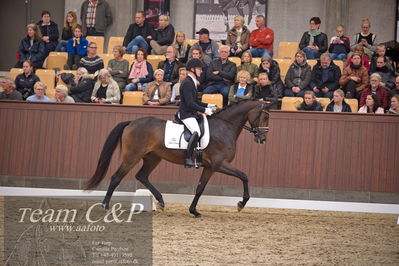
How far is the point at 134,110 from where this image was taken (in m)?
11.5

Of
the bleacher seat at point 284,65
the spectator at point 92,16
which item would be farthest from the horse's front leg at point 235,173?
the spectator at point 92,16

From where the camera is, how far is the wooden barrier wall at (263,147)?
10.9m

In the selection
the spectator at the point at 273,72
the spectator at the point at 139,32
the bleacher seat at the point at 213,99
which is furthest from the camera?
the spectator at the point at 139,32

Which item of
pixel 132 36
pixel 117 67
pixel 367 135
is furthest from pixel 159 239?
pixel 132 36

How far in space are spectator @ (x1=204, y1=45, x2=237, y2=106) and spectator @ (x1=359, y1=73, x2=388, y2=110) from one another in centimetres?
240

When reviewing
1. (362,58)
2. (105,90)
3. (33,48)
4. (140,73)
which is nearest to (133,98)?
(105,90)

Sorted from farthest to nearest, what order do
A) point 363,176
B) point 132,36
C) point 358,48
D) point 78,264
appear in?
point 132,36 → point 358,48 → point 363,176 → point 78,264

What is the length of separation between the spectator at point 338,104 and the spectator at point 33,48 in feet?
21.5

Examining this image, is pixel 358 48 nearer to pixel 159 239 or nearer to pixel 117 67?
pixel 117 67

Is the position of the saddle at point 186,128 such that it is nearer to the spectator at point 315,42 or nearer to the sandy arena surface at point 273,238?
the sandy arena surface at point 273,238

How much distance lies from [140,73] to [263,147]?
11.0ft

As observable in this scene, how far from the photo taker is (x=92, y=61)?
13.9 m

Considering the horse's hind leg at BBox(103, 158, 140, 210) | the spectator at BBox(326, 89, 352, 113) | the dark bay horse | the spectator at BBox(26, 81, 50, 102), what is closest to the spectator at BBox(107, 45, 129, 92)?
the spectator at BBox(26, 81, 50, 102)

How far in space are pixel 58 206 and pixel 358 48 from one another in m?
6.74
